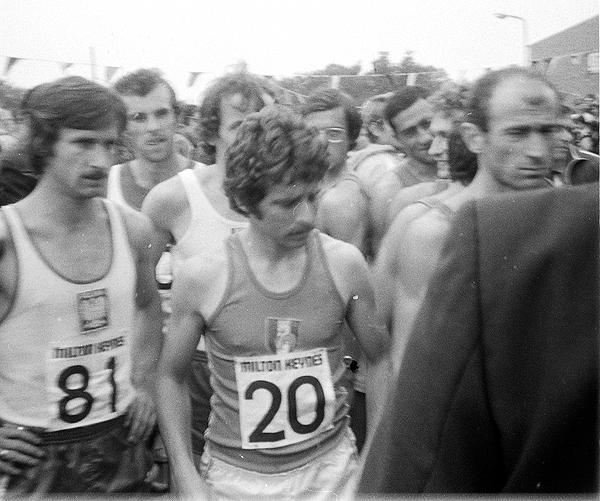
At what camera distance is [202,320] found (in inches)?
75.2

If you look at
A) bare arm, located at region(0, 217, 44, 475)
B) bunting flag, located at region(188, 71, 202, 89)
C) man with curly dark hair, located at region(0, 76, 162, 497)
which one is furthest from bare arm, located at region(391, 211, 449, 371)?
Answer: bunting flag, located at region(188, 71, 202, 89)

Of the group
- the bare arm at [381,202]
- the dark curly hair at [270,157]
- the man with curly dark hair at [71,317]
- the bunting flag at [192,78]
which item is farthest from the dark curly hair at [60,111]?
the bunting flag at [192,78]

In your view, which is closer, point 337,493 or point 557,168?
point 337,493

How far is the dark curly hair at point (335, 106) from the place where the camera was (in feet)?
12.8

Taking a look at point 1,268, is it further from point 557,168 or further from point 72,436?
point 557,168

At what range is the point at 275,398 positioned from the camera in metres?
1.85

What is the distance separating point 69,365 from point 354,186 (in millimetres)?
1900

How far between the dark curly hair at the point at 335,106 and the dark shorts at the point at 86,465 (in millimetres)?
2264

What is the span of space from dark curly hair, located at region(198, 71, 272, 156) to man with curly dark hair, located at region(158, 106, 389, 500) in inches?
45.6

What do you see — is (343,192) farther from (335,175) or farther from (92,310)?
(92,310)

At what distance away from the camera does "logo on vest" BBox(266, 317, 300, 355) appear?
185cm

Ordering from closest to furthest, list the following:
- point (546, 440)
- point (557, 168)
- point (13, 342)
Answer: point (546, 440) → point (13, 342) → point (557, 168)

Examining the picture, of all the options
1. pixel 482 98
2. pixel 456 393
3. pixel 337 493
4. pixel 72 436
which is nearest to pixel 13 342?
pixel 72 436

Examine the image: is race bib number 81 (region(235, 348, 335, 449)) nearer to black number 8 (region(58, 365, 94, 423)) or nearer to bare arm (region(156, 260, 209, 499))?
bare arm (region(156, 260, 209, 499))
